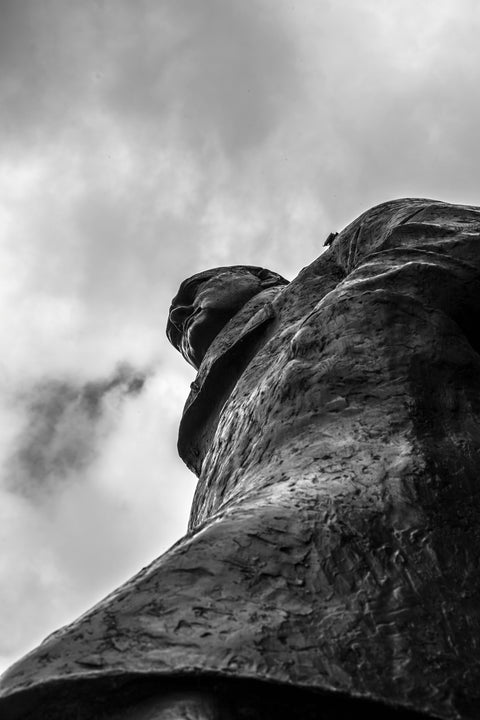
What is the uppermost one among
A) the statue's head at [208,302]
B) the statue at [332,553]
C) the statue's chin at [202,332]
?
the statue's head at [208,302]

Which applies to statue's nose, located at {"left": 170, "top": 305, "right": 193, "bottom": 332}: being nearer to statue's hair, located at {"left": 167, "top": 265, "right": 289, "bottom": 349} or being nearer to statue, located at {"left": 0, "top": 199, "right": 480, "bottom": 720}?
statue's hair, located at {"left": 167, "top": 265, "right": 289, "bottom": 349}

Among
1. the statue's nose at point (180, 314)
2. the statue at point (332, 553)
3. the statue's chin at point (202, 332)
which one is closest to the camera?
the statue at point (332, 553)

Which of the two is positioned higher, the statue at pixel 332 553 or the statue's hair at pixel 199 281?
the statue's hair at pixel 199 281

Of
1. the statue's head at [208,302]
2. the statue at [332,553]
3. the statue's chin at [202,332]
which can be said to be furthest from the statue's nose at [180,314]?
the statue at [332,553]

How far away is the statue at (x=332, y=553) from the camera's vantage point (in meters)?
1.99

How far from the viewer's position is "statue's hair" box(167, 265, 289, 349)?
659 centimetres

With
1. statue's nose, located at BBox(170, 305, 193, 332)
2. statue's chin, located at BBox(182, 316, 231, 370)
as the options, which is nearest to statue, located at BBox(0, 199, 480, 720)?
statue's chin, located at BBox(182, 316, 231, 370)

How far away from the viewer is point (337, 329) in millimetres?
3492

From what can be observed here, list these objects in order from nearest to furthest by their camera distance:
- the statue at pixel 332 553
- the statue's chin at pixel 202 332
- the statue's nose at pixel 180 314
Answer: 1. the statue at pixel 332 553
2. the statue's chin at pixel 202 332
3. the statue's nose at pixel 180 314

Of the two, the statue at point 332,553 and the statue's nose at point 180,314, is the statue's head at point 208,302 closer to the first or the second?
the statue's nose at point 180,314

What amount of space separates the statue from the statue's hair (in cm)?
263

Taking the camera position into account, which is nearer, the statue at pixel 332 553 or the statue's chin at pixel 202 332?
the statue at pixel 332 553

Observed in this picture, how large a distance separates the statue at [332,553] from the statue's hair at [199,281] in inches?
104

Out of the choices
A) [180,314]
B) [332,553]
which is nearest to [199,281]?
[180,314]
